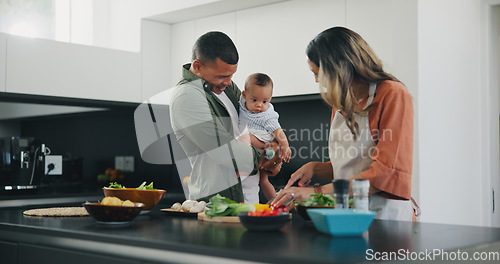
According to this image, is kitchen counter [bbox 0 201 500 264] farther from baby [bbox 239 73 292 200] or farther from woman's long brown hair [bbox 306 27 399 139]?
baby [bbox 239 73 292 200]

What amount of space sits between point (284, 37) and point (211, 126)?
1.38 m

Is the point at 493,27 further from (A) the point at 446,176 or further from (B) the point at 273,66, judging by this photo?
(B) the point at 273,66

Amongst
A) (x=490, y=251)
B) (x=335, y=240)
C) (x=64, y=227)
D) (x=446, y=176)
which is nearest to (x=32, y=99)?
(x=64, y=227)

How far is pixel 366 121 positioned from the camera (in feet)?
6.59

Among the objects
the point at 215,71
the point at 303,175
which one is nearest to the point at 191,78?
the point at 215,71

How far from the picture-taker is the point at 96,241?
1.55 m

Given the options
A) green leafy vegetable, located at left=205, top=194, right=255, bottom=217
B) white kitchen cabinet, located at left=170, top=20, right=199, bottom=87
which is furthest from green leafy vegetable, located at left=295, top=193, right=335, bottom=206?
white kitchen cabinet, located at left=170, top=20, right=199, bottom=87

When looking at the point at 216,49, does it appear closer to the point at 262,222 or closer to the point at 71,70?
the point at 262,222

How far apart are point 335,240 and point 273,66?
2.34 m

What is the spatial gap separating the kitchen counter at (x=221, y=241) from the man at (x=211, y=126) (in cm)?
55

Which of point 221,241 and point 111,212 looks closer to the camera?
point 221,241

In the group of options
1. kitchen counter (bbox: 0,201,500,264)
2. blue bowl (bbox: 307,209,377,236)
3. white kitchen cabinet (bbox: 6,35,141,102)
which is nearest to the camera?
kitchen counter (bbox: 0,201,500,264)

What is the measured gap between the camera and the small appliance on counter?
3781 mm

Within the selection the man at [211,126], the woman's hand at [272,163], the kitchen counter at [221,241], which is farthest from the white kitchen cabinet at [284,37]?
the kitchen counter at [221,241]
